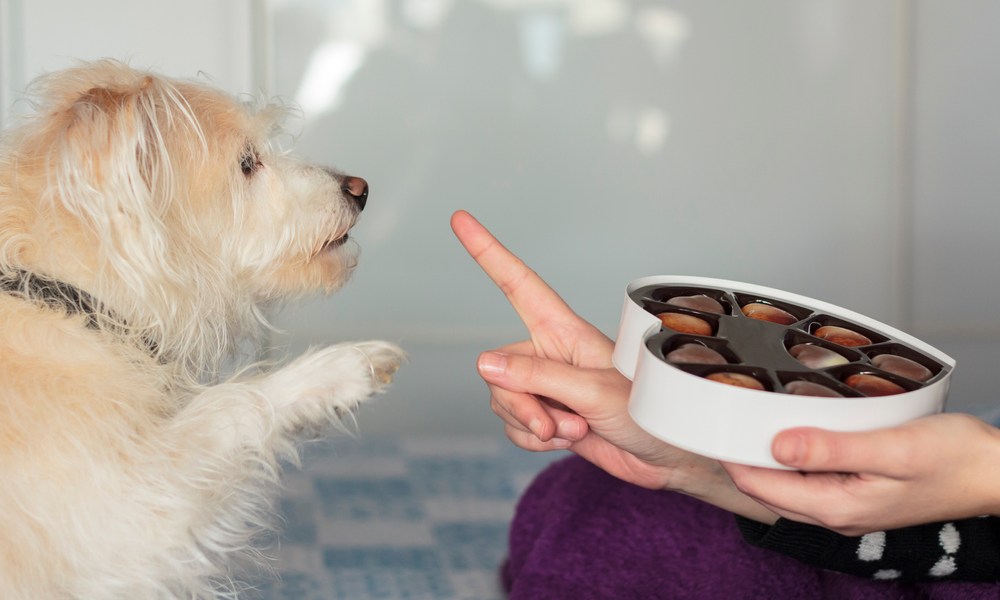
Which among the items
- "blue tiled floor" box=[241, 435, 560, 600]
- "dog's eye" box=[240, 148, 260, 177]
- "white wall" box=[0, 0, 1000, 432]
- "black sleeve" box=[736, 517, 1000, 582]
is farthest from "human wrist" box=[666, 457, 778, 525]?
"white wall" box=[0, 0, 1000, 432]

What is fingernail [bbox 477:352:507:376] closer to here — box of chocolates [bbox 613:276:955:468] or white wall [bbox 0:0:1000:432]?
box of chocolates [bbox 613:276:955:468]

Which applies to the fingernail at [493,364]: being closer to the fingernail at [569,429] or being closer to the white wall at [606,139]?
the fingernail at [569,429]

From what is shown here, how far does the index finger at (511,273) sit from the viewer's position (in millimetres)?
1247

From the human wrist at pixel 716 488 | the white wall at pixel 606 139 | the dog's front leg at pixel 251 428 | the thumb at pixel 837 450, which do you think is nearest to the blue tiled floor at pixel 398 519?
the dog's front leg at pixel 251 428

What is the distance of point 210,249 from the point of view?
49.4 inches

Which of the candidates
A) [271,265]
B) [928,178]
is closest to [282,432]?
[271,265]

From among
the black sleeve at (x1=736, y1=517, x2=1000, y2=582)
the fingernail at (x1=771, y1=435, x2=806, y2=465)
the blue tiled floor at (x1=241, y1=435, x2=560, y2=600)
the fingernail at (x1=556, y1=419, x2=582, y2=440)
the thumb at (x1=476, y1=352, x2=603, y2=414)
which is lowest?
the blue tiled floor at (x1=241, y1=435, x2=560, y2=600)

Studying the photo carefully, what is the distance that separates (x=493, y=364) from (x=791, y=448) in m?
0.42

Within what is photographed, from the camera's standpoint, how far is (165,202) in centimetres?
118

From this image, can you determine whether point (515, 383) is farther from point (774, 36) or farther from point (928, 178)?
point (928, 178)

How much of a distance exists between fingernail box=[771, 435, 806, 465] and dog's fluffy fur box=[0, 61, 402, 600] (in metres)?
0.55

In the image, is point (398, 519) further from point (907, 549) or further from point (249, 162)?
point (907, 549)

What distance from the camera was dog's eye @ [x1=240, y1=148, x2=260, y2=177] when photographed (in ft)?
4.25

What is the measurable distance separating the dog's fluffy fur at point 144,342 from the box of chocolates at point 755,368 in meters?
0.38
